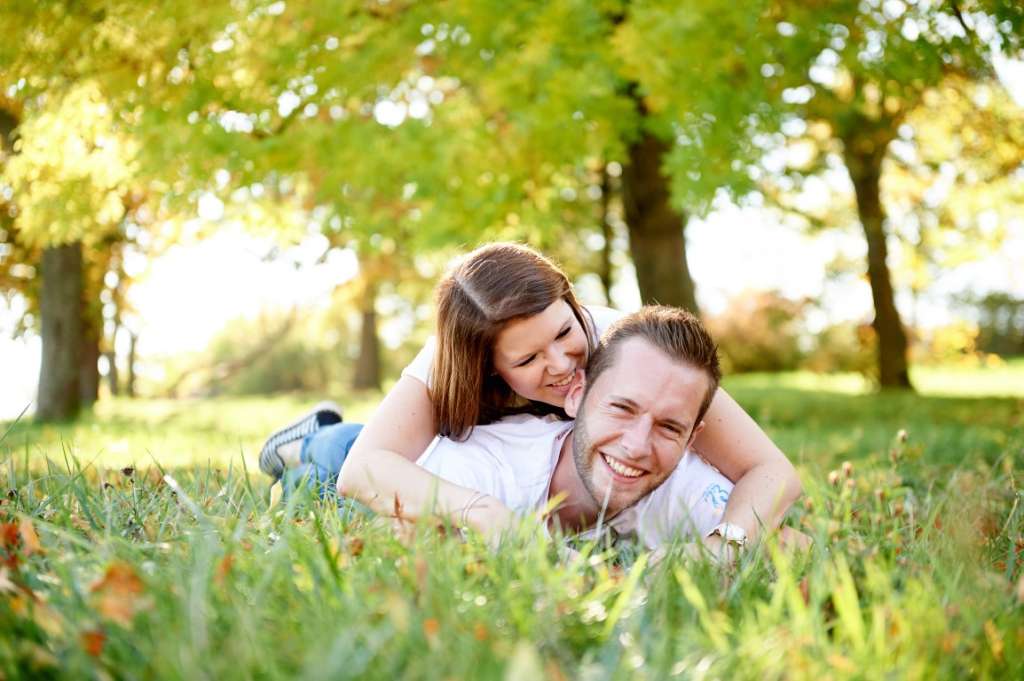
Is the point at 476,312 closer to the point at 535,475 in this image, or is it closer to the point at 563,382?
the point at 563,382

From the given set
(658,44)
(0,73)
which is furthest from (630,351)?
(0,73)

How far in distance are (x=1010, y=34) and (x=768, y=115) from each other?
144cm

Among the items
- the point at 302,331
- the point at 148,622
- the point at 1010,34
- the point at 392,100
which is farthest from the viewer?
the point at 302,331

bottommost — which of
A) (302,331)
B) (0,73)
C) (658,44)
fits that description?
(302,331)

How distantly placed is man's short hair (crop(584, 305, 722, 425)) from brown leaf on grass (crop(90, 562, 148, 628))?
1.63m

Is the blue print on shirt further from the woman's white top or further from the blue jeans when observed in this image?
the blue jeans

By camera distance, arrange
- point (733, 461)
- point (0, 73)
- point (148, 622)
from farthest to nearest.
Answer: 1. point (0, 73)
2. point (733, 461)
3. point (148, 622)

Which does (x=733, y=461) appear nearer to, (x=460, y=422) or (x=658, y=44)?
(x=460, y=422)

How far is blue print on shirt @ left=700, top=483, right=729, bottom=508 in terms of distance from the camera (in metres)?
3.15

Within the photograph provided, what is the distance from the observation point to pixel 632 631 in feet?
5.54

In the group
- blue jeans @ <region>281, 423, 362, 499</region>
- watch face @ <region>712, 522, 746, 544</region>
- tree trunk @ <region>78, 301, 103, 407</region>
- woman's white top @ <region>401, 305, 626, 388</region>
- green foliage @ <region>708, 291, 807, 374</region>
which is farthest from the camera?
green foliage @ <region>708, 291, 807, 374</region>

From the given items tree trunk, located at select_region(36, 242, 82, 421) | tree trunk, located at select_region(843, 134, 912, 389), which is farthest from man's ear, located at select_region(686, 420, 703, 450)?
tree trunk, located at select_region(843, 134, 912, 389)

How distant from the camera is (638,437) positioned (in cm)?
268

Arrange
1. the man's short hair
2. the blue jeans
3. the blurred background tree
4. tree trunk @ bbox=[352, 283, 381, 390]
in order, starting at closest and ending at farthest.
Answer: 1. the man's short hair
2. the blue jeans
3. the blurred background tree
4. tree trunk @ bbox=[352, 283, 381, 390]
